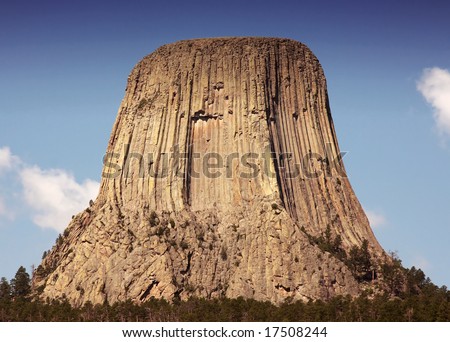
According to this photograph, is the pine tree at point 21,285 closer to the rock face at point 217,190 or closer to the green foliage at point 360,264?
the rock face at point 217,190

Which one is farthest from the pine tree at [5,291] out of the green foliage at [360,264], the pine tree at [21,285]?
the green foliage at [360,264]

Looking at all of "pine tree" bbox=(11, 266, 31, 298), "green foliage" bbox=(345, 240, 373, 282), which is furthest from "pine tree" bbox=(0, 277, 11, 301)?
"green foliage" bbox=(345, 240, 373, 282)

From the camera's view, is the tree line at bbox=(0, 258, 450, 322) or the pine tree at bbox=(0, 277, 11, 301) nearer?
the tree line at bbox=(0, 258, 450, 322)

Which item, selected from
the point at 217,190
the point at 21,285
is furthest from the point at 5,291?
the point at 217,190

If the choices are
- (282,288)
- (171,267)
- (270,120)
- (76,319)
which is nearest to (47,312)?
(76,319)

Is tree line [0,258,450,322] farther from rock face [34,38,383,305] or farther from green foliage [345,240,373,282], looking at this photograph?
rock face [34,38,383,305]
